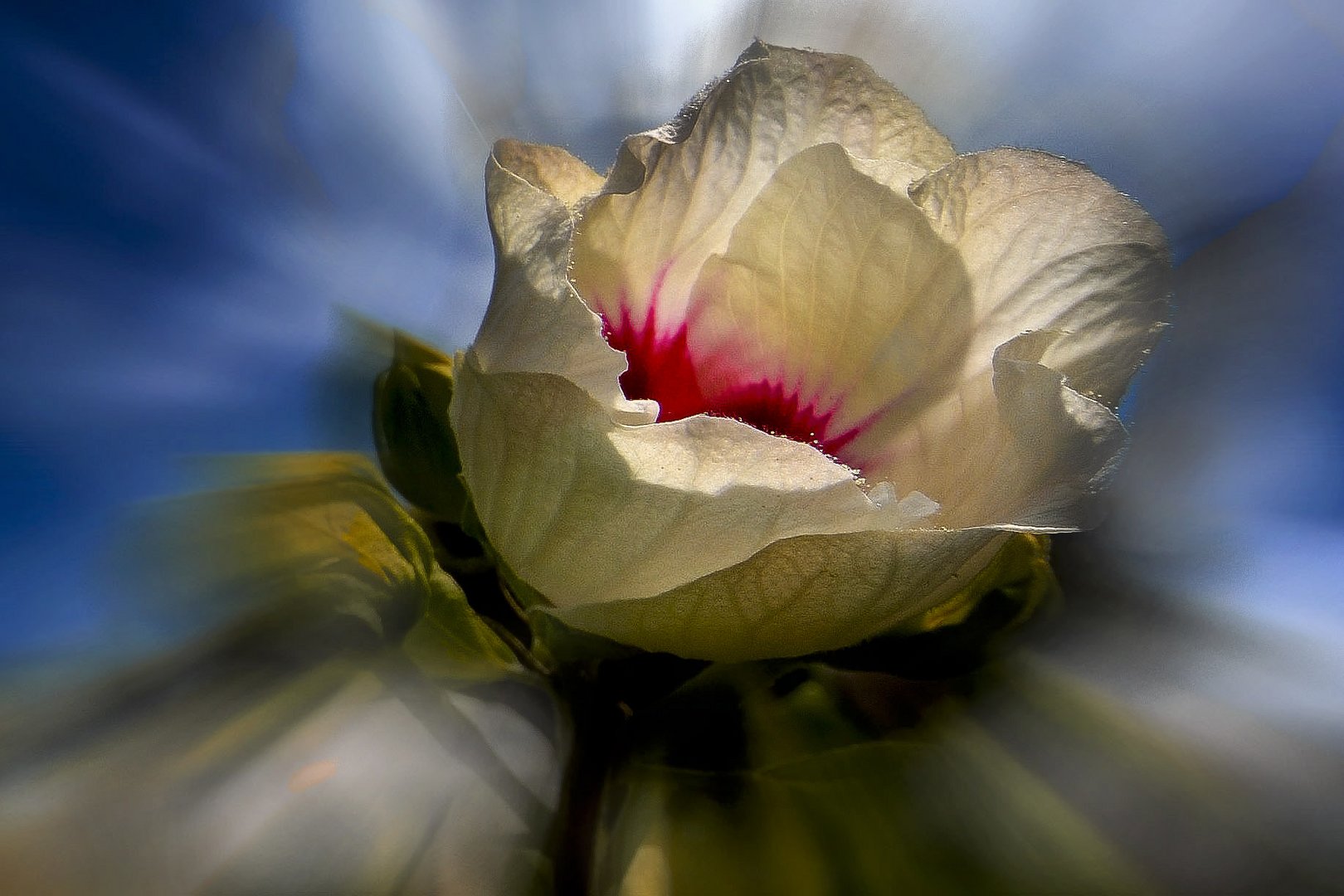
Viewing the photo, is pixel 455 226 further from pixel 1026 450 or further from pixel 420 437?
pixel 1026 450

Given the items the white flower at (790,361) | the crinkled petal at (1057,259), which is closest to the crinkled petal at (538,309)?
the white flower at (790,361)

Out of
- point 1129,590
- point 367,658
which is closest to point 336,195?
point 367,658

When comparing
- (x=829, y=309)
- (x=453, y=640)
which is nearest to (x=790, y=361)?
(x=829, y=309)

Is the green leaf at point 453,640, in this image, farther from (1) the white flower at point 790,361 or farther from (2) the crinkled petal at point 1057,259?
(2) the crinkled petal at point 1057,259

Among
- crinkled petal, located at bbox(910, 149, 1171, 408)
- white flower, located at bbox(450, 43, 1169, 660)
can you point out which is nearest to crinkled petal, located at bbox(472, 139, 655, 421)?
white flower, located at bbox(450, 43, 1169, 660)

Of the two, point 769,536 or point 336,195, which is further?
point 336,195

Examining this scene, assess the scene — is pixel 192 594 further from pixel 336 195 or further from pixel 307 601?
pixel 336 195

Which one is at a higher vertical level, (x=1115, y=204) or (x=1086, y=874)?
(x=1115, y=204)
